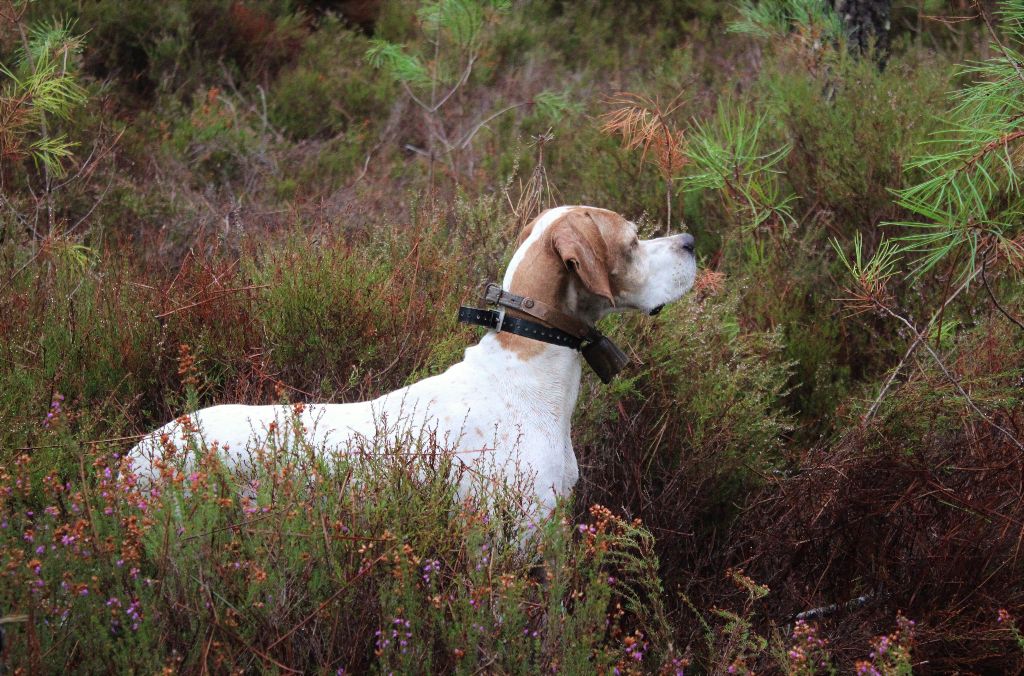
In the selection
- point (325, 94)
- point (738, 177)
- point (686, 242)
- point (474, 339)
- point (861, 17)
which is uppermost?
point (325, 94)

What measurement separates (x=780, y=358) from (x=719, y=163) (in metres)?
0.95

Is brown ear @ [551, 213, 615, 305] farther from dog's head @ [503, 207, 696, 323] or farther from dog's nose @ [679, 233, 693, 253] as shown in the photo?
dog's nose @ [679, 233, 693, 253]

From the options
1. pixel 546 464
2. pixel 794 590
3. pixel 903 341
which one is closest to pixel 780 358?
pixel 903 341

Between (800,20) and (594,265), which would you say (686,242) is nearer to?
(594,265)

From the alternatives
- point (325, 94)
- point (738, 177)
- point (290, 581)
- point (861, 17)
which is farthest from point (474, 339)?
point (325, 94)

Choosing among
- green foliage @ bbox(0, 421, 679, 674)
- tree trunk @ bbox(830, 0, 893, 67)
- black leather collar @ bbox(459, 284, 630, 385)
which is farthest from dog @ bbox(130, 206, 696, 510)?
tree trunk @ bbox(830, 0, 893, 67)

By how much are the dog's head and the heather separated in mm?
511

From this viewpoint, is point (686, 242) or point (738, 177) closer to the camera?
point (686, 242)

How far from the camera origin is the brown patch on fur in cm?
311

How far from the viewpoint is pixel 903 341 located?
451 centimetres

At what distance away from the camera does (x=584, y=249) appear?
3.13 meters

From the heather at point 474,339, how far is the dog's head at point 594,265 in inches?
20.1

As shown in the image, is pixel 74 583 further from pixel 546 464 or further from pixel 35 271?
pixel 35 271

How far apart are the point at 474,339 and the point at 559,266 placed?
40.3 inches
